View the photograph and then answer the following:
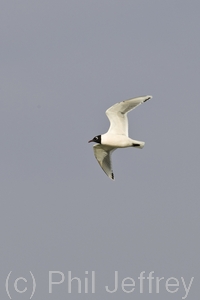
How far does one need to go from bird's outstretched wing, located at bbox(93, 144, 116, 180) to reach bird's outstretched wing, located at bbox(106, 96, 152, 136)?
114 centimetres

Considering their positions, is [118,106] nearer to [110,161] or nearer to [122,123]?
[122,123]

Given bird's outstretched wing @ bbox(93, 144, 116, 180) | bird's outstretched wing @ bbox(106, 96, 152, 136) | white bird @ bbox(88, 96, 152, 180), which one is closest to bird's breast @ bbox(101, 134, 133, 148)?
white bird @ bbox(88, 96, 152, 180)

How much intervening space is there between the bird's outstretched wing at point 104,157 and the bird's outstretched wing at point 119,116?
3.74 ft

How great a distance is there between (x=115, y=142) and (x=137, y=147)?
0.73m

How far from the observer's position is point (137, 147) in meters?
24.8

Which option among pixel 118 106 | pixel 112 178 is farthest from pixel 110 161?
pixel 118 106

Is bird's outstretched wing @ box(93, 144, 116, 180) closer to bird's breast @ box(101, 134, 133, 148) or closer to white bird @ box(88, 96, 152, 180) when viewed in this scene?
white bird @ box(88, 96, 152, 180)

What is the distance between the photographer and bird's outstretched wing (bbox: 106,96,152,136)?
2492cm

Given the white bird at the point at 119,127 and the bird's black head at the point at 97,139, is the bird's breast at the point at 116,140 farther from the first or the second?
the bird's black head at the point at 97,139

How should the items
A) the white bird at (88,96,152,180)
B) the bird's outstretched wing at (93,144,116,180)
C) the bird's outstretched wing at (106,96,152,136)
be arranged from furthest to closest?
the bird's outstretched wing at (93,144,116,180), the bird's outstretched wing at (106,96,152,136), the white bird at (88,96,152,180)

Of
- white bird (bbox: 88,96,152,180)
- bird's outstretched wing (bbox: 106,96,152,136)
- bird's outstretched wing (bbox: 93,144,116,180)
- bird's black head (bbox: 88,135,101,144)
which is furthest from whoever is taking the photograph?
bird's outstretched wing (bbox: 93,144,116,180)

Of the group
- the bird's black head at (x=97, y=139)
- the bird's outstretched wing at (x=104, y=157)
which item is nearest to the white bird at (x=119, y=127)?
the bird's black head at (x=97, y=139)

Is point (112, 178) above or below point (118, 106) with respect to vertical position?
below

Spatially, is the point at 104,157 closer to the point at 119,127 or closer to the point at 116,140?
the point at 116,140
